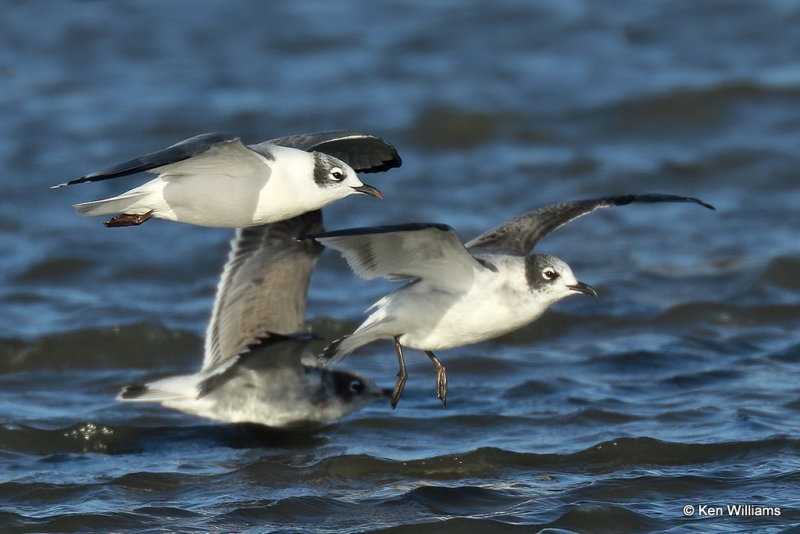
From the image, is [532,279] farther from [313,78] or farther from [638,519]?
[313,78]

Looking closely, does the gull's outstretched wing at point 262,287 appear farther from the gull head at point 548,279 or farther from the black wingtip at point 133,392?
the gull head at point 548,279

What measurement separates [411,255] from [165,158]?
Result: 5.74ft

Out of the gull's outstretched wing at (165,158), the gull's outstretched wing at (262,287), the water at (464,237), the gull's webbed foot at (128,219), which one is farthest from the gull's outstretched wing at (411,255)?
the gull's outstretched wing at (262,287)

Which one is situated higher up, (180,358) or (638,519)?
(180,358)

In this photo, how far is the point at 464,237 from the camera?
504 inches

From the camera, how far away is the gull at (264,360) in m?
8.43

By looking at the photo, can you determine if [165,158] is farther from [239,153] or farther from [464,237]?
[464,237]

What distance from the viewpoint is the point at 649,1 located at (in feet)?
Answer: 65.7

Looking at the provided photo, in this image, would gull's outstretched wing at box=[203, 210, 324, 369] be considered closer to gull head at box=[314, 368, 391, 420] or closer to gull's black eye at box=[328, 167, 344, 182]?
gull head at box=[314, 368, 391, 420]

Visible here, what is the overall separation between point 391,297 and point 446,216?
5801 millimetres

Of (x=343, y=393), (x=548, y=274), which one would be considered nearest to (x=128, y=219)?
(x=548, y=274)

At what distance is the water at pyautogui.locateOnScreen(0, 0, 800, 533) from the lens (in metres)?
7.49

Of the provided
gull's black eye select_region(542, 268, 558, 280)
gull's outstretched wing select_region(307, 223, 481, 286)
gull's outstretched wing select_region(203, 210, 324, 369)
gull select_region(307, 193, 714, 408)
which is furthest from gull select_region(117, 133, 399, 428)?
gull's black eye select_region(542, 268, 558, 280)

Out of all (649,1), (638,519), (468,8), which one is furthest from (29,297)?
(649,1)
